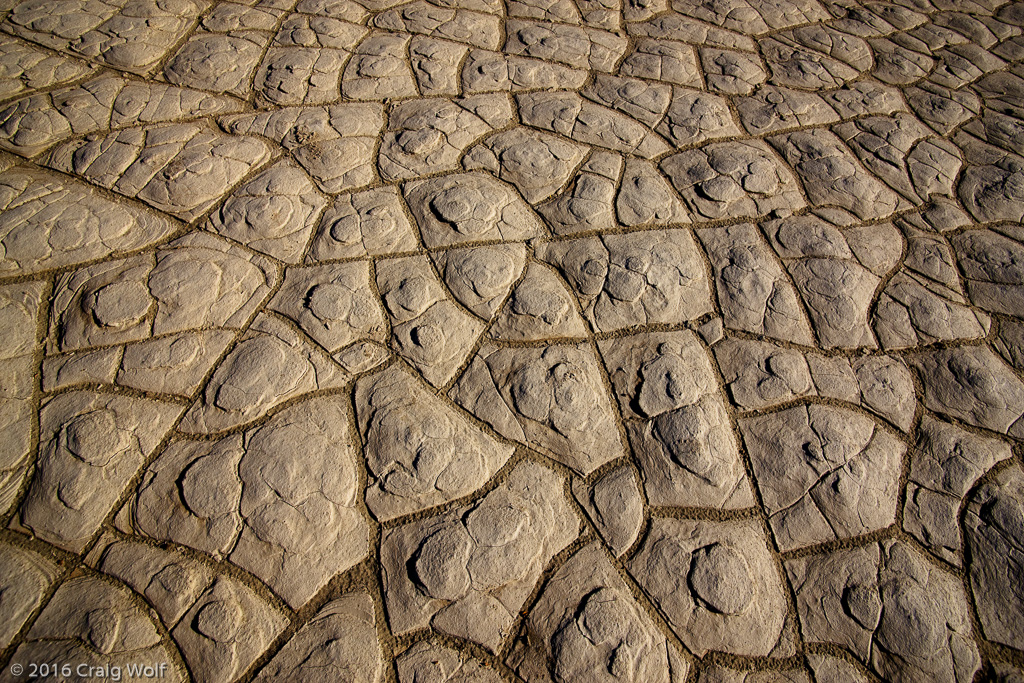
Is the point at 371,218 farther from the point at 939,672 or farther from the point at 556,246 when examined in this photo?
the point at 939,672

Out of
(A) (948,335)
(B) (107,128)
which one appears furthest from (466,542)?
(B) (107,128)

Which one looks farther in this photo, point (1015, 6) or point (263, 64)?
point (1015, 6)

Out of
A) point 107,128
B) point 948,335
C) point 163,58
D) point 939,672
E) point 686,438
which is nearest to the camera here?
point 939,672

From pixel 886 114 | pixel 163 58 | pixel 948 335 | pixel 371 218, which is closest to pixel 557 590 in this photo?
pixel 371 218

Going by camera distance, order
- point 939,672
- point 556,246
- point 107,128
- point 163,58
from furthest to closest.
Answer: point 163,58, point 107,128, point 556,246, point 939,672

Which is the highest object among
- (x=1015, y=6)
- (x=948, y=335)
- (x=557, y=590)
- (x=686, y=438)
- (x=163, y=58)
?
(x=1015, y=6)

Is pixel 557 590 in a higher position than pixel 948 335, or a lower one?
lower

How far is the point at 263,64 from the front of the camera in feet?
11.0

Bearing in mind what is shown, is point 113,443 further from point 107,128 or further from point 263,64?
point 263,64

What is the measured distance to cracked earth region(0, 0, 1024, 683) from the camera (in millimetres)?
1820

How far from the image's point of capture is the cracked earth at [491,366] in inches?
71.7

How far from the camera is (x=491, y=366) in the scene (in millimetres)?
2293

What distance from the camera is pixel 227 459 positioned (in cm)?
203

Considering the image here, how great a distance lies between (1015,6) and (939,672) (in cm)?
521
